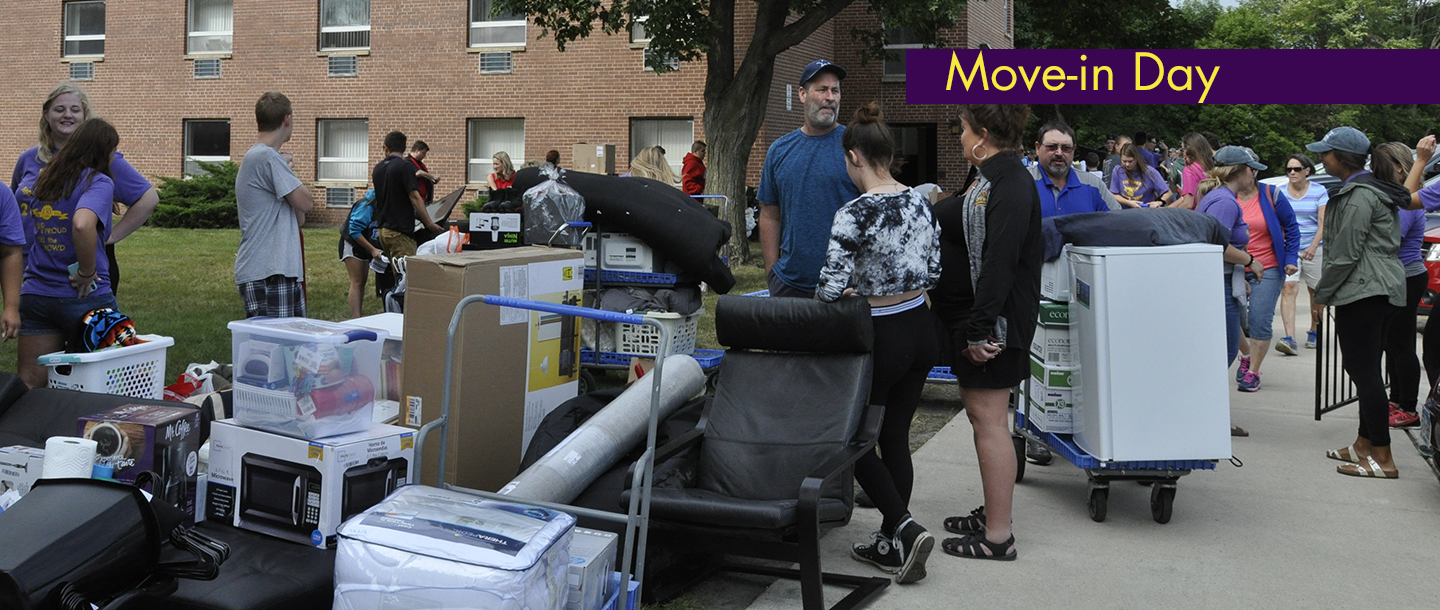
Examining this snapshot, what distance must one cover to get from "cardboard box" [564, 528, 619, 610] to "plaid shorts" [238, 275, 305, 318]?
316 cm

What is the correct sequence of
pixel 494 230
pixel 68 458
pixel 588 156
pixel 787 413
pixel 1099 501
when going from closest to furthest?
1. pixel 68 458
2. pixel 787 413
3. pixel 1099 501
4. pixel 494 230
5. pixel 588 156

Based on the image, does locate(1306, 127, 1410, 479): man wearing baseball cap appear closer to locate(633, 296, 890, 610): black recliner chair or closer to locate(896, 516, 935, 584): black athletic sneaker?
locate(896, 516, 935, 584): black athletic sneaker

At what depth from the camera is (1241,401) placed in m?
8.66

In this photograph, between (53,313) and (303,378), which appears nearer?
(303,378)

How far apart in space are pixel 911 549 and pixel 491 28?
2383 cm

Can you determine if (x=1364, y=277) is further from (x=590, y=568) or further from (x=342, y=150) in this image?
(x=342, y=150)

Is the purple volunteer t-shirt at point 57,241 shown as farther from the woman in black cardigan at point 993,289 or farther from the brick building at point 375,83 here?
the brick building at point 375,83

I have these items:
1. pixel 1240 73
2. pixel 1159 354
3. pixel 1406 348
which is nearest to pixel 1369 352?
pixel 1406 348

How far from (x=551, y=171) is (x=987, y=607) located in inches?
168

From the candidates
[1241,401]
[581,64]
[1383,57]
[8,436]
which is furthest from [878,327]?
[581,64]

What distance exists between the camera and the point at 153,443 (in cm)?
394

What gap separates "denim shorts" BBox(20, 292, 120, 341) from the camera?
5309mm

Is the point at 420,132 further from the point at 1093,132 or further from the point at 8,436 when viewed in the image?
the point at 1093,132

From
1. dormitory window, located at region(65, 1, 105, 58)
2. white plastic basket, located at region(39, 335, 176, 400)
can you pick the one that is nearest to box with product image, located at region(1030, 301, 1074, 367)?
white plastic basket, located at region(39, 335, 176, 400)
